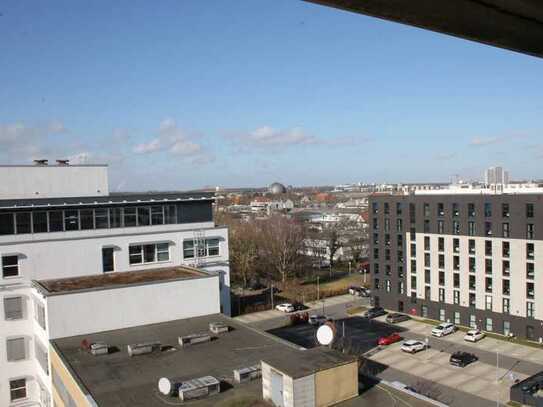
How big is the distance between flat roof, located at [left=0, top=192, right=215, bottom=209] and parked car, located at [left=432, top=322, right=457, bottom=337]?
15349 mm

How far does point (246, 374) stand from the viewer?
411 inches

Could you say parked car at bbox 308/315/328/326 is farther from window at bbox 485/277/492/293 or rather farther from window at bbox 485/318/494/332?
window at bbox 485/277/492/293

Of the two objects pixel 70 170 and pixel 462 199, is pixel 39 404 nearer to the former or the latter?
pixel 70 170

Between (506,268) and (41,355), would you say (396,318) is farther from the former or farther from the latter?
(41,355)

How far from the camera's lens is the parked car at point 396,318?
30.5 metres

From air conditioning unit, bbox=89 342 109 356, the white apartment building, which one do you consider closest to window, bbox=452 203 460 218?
the white apartment building

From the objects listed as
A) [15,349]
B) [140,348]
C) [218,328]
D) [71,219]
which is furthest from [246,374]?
[71,219]

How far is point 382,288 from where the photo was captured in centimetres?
3381

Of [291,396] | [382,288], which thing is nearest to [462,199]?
[382,288]

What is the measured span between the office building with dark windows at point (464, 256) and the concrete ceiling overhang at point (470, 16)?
25802mm

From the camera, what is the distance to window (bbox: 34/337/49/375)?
14.7 metres

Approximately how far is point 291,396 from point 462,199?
23383 mm

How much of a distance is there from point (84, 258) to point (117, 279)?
2.17m

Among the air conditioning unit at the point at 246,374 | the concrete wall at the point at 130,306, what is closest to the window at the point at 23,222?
the concrete wall at the point at 130,306
